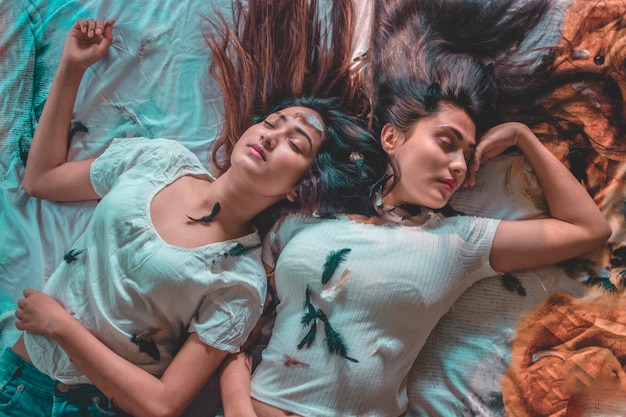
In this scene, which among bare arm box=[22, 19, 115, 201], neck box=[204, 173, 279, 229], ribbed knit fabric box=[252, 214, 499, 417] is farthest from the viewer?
bare arm box=[22, 19, 115, 201]

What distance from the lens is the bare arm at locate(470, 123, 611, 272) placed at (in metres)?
1.18

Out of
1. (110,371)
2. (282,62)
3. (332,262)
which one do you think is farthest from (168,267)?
(282,62)

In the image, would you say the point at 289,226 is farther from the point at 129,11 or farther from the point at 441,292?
the point at 129,11

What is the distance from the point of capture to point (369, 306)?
3.85 feet

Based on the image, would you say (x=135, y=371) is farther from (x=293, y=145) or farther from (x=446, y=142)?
(x=446, y=142)

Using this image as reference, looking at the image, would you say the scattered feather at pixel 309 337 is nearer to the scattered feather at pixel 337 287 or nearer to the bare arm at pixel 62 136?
the scattered feather at pixel 337 287

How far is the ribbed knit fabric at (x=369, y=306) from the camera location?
117cm

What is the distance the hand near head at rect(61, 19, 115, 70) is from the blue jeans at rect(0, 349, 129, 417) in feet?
2.27

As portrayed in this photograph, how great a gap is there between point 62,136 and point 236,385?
28.1 inches

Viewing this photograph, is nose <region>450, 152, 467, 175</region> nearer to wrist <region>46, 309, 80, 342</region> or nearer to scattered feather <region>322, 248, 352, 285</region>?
scattered feather <region>322, 248, 352, 285</region>

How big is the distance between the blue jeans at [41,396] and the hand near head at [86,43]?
0.69 metres

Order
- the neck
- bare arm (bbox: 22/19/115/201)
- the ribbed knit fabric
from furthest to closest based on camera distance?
bare arm (bbox: 22/19/115/201)
the neck
the ribbed knit fabric

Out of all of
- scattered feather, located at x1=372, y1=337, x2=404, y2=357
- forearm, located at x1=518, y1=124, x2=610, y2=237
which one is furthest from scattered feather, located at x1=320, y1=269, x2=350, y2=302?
forearm, located at x1=518, y1=124, x2=610, y2=237

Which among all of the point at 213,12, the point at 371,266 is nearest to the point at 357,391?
the point at 371,266
